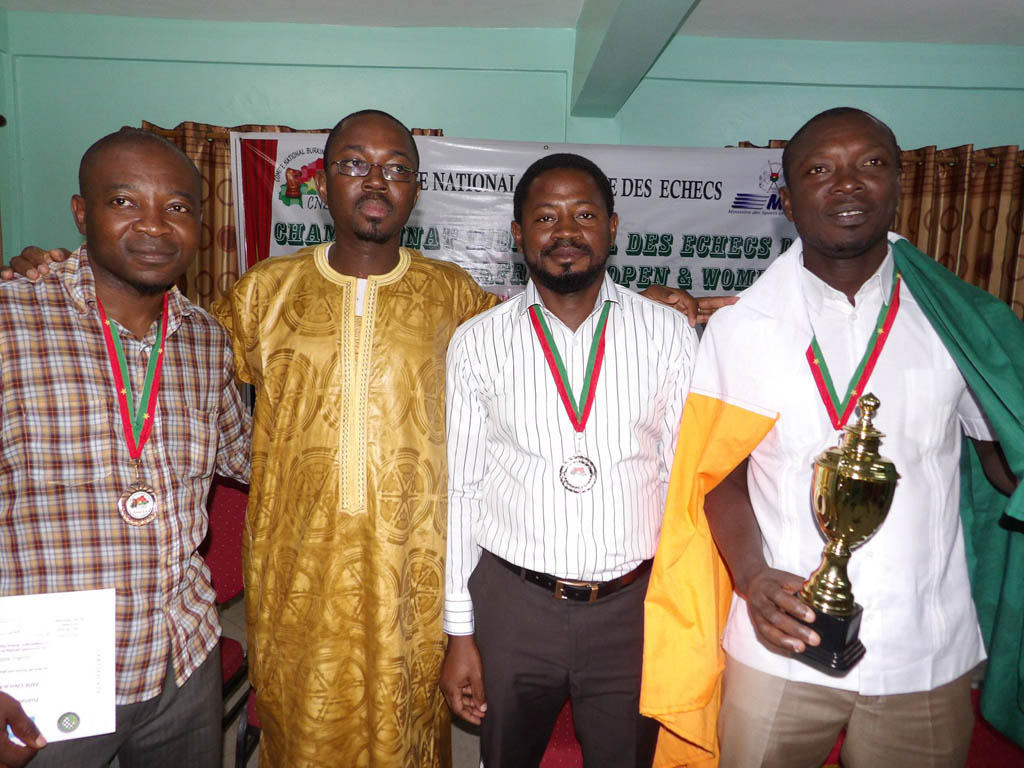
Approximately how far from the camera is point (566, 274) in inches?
64.3

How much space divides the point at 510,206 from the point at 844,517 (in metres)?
3.38

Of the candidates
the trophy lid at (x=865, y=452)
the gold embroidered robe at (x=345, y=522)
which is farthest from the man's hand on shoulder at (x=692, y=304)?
the gold embroidered robe at (x=345, y=522)

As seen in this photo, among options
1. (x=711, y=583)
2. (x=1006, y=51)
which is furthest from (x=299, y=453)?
(x=1006, y=51)

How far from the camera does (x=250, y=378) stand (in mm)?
1971

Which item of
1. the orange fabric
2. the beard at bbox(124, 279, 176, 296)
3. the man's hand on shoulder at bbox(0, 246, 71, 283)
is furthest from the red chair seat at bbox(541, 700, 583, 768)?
the man's hand on shoulder at bbox(0, 246, 71, 283)

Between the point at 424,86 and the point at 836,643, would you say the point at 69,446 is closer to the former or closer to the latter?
the point at 836,643

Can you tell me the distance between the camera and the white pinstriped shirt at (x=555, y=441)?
157 centimetres

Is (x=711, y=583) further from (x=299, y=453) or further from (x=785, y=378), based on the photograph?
(x=299, y=453)

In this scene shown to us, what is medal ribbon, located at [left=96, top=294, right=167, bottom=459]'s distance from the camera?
1.45m

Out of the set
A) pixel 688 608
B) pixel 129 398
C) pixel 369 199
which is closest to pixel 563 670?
pixel 688 608

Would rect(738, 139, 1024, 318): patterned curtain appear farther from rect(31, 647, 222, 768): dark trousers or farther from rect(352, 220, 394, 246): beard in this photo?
rect(31, 647, 222, 768): dark trousers

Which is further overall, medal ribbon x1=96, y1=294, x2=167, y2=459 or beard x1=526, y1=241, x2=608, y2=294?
beard x1=526, y1=241, x2=608, y2=294

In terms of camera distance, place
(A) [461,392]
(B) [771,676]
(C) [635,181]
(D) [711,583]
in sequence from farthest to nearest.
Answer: (C) [635,181] → (A) [461,392] → (D) [711,583] → (B) [771,676]

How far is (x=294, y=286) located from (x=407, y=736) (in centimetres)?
140
